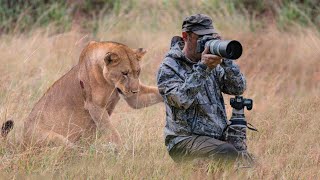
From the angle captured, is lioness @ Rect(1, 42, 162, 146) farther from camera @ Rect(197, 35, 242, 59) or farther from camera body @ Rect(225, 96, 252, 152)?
camera @ Rect(197, 35, 242, 59)

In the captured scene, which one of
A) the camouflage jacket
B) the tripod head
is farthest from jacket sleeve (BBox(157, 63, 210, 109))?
the tripod head

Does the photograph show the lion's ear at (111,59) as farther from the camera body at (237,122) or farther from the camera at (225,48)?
the camera at (225,48)

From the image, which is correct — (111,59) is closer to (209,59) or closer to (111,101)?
(111,101)

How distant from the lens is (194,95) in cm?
545

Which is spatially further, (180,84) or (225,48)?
(180,84)

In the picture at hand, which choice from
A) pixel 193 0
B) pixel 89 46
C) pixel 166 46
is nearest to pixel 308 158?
pixel 89 46

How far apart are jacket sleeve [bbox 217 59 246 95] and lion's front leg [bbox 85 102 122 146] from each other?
1365 mm

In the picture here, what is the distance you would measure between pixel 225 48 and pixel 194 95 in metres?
0.52

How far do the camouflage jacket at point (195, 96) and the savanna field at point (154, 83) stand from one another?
0.84 ft

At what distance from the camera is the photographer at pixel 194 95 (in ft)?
18.2

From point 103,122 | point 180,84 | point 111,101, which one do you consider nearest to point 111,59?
point 111,101

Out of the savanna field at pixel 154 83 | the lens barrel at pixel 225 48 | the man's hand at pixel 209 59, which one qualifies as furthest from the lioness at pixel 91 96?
the lens barrel at pixel 225 48

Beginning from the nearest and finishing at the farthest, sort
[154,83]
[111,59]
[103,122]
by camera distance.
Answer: [103,122]
[111,59]
[154,83]

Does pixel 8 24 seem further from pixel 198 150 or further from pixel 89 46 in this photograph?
pixel 198 150
